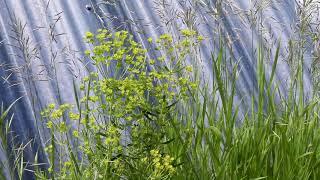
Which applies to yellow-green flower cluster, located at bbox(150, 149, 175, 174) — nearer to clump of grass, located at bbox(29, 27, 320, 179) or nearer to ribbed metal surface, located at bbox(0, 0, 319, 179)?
clump of grass, located at bbox(29, 27, 320, 179)

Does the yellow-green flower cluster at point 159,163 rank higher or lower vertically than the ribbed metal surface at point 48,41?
lower

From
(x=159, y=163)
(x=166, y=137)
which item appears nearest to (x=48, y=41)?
(x=166, y=137)

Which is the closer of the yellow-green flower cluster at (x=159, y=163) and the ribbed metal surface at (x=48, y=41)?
the yellow-green flower cluster at (x=159, y=163)

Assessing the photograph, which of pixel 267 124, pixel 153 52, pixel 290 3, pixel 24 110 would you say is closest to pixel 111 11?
pixel 153 52

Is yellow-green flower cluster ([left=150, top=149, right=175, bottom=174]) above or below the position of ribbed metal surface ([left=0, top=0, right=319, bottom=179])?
below

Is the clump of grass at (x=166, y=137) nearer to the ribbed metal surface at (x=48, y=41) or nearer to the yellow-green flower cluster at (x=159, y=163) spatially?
the yellow-green flower cluster at (x=159, y=163)

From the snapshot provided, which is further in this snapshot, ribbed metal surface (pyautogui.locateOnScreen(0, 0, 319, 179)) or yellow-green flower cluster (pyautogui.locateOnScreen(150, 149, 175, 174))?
ribbed metal surface (pyautogui.locateOnScreen(0, 0, 319, 179))

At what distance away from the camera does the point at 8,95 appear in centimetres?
278

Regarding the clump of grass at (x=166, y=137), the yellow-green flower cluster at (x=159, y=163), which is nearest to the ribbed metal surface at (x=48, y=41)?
the clump of grass at (x=166, y=137)

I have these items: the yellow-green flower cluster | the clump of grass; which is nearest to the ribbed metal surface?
the clump of grass

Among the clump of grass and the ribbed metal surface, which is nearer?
the clump of grass

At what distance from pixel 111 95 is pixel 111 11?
151cm

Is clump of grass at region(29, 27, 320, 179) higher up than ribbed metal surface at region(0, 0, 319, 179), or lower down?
lower down

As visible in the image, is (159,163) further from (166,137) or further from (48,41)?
(48,41)
